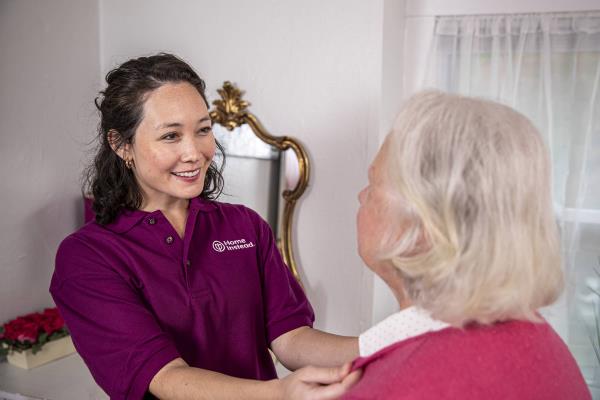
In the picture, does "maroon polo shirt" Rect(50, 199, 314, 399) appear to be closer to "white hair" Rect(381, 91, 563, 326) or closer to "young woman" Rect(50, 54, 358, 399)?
Result: "young woman" Rect(50, 54, 358, 399)

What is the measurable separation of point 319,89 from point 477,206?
1348mm

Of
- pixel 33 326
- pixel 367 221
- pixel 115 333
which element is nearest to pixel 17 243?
pixel 33 326

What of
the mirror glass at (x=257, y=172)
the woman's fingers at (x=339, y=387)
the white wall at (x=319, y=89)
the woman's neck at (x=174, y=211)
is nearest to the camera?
the woman's fingers at (x=339, y=387)

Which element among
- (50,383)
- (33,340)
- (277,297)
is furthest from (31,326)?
(277,297)

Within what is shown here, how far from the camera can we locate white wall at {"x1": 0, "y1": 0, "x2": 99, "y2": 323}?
208 cm

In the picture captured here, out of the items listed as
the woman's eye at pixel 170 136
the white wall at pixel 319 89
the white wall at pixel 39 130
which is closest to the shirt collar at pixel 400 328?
the woman's eye at pixel 170 136

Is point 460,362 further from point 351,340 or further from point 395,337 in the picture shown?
point 351,340

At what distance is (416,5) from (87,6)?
4.36 feet

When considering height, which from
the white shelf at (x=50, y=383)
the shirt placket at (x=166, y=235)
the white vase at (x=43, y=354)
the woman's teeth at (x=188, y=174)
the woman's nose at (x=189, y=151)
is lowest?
the white shelf at (x=50, y=383)

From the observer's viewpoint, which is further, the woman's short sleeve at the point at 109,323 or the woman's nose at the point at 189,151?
the woman's nose at the point at 189,151

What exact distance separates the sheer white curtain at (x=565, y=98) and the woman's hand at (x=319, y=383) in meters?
1.30

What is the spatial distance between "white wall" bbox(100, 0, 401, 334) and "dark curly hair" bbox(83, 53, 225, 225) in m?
0.70

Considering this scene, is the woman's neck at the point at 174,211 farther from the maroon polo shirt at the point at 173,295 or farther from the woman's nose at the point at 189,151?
the woman's nose at the point at 189,151

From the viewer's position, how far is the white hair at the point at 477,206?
0.78 meters
